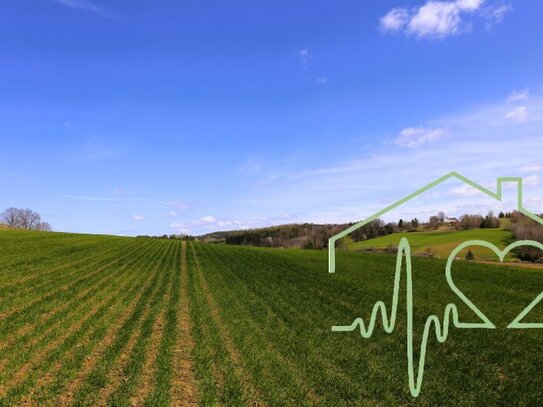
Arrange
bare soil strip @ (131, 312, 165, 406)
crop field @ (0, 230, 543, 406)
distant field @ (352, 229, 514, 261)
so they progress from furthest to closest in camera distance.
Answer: distant field @ (352, 229, 514, 261)
crop field @ (0, 230, 543, 406)
bare soil strip @ (131, 312, 165, 406)

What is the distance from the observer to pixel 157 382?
11719mm

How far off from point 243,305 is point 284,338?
7.47 metres

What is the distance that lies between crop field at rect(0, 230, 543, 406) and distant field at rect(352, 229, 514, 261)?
63849 mm

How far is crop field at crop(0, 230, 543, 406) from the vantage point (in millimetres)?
11133

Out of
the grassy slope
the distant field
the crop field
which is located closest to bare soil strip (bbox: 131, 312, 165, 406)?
the crop field

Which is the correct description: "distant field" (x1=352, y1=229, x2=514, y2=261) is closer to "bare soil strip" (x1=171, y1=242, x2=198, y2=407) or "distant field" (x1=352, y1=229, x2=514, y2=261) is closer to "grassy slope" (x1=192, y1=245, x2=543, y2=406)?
"grassy slope" (x1=192, y1=245, x2=543, y2=406)

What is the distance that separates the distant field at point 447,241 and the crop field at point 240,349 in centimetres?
6385

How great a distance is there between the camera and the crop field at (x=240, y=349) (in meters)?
11.1

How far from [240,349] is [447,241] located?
329ft

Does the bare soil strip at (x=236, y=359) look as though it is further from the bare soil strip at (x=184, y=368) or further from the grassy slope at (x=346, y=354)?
the bare soil strip at (x=184, y=368)

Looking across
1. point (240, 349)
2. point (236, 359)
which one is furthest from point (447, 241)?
point (236, 359)

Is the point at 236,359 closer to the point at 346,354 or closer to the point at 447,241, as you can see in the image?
the point at 346,354

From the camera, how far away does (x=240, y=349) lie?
15.0m

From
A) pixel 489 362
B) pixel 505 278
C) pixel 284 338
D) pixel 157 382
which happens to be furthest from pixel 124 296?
pixel 505 278
